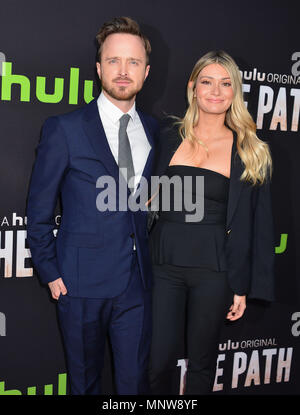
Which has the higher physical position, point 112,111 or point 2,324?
point 112,111

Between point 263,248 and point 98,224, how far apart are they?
2.86 feet

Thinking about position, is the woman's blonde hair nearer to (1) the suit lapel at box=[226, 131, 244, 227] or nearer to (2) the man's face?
(1) the suit lapel at box=[226, 131, 244, 227]

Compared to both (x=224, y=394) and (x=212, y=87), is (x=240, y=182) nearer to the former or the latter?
(x=212, y=87)

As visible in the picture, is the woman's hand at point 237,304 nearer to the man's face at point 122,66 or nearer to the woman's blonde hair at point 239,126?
the woman's blonde hair at point 239,126

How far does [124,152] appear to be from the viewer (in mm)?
2141

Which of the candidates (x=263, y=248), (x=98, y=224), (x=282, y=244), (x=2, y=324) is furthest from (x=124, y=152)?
(x=282, y=244)

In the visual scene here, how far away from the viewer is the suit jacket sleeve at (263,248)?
90.8 inches

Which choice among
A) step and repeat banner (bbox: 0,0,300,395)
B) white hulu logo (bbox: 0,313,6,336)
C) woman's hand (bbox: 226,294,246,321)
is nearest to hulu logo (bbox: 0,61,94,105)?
step and repeat banner (bbox: 0,0,300,395)

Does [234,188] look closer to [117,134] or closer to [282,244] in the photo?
[117,134]

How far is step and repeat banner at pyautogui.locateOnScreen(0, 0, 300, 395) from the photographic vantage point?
7.91 ft

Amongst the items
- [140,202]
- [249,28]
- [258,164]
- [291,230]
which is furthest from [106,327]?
[249,28]

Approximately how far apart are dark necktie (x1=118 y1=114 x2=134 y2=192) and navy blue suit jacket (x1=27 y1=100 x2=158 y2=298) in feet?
0.22

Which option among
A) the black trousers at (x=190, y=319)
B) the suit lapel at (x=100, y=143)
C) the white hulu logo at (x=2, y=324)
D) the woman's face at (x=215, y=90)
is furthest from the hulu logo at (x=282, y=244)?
the white hulu logo at (x=2, y=324)

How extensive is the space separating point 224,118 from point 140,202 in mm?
657
